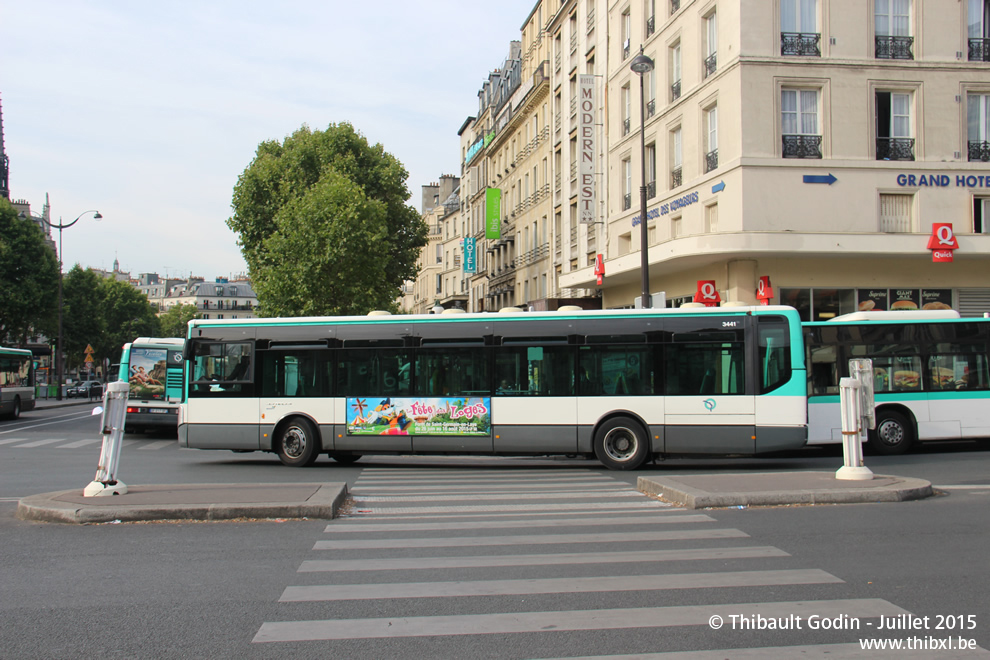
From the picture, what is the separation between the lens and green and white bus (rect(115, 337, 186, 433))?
23312 millimetres

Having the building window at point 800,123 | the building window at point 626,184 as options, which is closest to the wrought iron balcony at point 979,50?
the building window at point 800,123

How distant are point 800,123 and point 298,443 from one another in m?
17.5

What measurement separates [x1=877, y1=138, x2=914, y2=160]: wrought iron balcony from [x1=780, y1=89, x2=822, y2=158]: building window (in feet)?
6.39

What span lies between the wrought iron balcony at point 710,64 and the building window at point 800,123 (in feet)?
8.29

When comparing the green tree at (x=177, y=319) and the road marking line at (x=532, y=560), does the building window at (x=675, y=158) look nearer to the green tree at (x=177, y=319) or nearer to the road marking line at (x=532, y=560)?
the road marking line at (x=532, y=560)

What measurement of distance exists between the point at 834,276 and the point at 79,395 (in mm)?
60494

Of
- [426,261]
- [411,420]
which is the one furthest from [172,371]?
[426,261]

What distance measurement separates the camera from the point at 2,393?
31.5m

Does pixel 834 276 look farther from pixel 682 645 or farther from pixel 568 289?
pixel 682 645

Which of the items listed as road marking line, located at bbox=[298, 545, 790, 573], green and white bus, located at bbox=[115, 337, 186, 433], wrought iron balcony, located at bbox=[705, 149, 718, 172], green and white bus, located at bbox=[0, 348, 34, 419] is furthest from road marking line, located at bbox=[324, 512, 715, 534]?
green and white bus, located at bbox=[0, 348, 34, 419]

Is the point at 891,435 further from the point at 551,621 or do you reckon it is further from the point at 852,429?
the point at 551,621

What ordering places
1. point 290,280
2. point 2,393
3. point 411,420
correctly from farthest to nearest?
1. point 290,280
2. point 2,393
3. point 411,420

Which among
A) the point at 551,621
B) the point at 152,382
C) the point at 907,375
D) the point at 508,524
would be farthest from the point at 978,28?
the point at 152,382

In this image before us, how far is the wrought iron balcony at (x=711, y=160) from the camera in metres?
25.5
